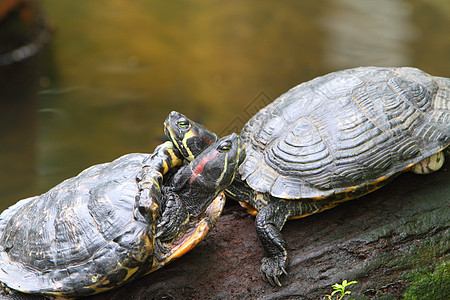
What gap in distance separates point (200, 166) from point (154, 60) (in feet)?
22.5

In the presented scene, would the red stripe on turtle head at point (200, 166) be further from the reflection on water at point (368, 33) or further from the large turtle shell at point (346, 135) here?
the reflection on water at point (368, 33)

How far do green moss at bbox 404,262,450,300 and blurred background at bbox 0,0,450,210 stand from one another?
15.3 feet

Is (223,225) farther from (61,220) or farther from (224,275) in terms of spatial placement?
(61,220)

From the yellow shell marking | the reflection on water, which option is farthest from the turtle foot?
the reflection on water

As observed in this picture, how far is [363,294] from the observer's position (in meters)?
3.05

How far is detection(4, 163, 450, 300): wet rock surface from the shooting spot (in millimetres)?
3010

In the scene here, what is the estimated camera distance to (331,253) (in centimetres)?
315

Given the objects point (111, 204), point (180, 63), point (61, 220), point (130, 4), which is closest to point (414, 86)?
point (111, 204)

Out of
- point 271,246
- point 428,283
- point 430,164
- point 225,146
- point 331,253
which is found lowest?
point 428,283

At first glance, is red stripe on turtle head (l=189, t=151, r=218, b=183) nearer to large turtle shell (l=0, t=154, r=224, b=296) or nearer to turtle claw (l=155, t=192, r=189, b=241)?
turtle claw (l=155, t=192, r=189, b=241)

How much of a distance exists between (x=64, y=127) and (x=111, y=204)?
17.5 ft

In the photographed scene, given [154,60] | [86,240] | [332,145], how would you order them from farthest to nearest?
1. [154,60]
2. [332,145]
3. [86,240]

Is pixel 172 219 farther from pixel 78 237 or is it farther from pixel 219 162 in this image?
pixel 78 237

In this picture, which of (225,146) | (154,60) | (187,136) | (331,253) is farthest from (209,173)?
(154,60)
